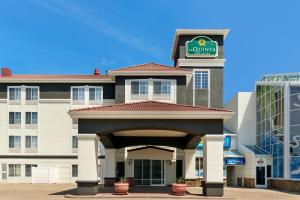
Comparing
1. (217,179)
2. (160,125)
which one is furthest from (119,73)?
(217,179)

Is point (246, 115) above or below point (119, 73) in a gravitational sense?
below

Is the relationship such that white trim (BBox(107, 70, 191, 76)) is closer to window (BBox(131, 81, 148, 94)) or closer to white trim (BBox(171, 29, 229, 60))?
window (BBox(131, 81, 148, 94))

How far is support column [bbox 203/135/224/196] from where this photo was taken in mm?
25969

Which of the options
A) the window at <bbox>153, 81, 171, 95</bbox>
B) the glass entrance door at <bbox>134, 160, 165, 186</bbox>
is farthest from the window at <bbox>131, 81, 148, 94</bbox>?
the glass entrance door at <bbox>134, 160, 165, 186</bbox>

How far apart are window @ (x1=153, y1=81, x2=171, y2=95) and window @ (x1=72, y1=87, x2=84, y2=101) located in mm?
9076

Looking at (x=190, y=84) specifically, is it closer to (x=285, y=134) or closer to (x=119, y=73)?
(x=119, y=73)

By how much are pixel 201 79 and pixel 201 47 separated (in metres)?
3.58

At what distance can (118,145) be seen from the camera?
36594 millimetres

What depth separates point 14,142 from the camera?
151 feet

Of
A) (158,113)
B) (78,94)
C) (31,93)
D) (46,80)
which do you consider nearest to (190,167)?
(158,113)

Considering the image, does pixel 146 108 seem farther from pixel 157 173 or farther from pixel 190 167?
pixel 157 173

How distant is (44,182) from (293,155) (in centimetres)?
2684

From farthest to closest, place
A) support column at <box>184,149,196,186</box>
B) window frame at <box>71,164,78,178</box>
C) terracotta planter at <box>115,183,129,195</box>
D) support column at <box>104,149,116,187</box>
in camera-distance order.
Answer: window frame at <box>71,164,78,178</box> < support column at <box>184,149,196,186</box> < support column at <box>104,149,116,187</box> < terracotta planter at <box>115,183,129,195</box>

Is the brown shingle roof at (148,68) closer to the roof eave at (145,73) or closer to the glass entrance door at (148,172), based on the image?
the roof eave at (145,73)
